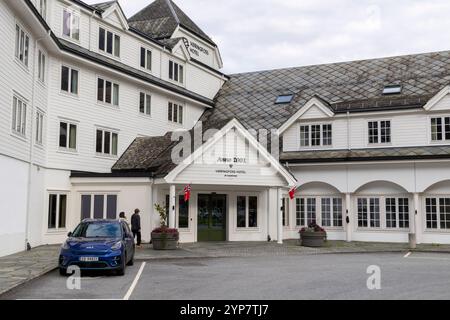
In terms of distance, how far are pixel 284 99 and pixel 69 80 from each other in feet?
48.5

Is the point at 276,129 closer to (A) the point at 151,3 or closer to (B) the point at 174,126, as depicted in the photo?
(B) the point at 174,126

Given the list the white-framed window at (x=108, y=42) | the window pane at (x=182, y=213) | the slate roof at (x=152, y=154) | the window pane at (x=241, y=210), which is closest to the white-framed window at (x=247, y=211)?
the window pane at (x=241, y=210)

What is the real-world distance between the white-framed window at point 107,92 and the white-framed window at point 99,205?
16.0 ft

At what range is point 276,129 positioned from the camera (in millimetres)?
31391

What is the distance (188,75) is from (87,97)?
31.6 ft

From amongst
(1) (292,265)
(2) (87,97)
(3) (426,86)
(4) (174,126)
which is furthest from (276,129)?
(1) (292,265)

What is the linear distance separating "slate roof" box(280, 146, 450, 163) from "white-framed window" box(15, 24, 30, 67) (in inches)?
583

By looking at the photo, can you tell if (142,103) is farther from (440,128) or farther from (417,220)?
(440,128)

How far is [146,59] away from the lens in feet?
100.0

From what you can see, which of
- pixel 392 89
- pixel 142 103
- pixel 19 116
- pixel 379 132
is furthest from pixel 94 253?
pixel 392 89

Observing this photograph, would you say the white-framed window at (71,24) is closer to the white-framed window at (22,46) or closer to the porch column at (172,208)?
the white-framed window at (22,46)

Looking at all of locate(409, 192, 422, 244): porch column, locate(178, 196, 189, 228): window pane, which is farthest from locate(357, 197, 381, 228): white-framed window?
locate(178, 196, 189, 228): window pane

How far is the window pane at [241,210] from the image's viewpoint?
1101 inches

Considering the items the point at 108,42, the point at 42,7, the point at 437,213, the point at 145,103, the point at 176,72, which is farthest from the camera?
the point at 176,72
